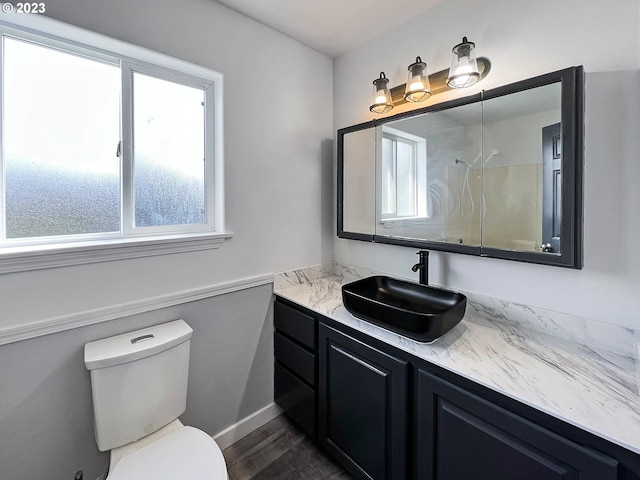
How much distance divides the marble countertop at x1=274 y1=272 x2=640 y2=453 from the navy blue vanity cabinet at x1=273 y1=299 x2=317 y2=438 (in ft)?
0.83

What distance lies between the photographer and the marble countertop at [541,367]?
0.84 metres

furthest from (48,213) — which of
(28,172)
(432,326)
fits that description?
(432,326)

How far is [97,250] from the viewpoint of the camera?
52.1 inches

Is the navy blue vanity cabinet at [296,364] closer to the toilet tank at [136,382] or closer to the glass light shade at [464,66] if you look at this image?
the toilet tank at [136,382]

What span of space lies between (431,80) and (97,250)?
Answer: 72.2 inches

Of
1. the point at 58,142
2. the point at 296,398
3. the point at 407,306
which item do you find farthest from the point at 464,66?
the point at 296,398

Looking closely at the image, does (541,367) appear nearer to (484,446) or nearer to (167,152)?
(484,446)

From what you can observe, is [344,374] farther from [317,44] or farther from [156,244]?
[317,44]

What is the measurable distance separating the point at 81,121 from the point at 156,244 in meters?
0.64

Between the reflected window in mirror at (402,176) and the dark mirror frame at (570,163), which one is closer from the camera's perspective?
the dark mirror frame at (570,163)

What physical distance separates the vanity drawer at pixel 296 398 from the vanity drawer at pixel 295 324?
0.86ft

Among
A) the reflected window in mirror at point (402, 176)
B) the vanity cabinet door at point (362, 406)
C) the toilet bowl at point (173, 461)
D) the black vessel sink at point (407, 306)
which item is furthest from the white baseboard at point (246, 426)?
the reflected window in mirror at point (402, 176)

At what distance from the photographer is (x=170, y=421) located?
139 centimetres

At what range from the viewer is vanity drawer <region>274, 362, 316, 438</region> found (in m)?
1.73
